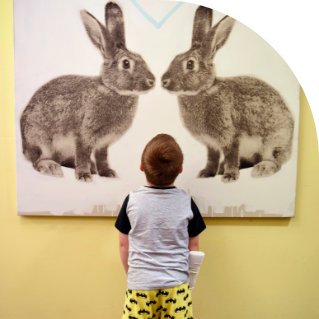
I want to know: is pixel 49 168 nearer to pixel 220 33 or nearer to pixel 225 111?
pixel 225 111

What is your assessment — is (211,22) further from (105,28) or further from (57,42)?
(57,42)

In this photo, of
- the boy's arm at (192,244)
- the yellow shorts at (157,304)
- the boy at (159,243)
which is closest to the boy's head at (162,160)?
the boy at (159,243)

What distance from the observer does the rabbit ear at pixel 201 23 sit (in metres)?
1.03

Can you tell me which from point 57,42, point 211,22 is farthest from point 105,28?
point 211,22

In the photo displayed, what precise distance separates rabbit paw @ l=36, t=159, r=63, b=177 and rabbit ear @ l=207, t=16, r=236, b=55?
3.21ft

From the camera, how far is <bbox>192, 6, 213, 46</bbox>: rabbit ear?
1025 millimetres

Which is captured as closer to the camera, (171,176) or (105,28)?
(171,176)

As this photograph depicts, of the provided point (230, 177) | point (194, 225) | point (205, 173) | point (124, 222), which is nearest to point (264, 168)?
point (230, 177)

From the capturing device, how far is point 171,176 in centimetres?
77

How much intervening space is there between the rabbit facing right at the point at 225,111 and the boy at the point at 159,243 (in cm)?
36

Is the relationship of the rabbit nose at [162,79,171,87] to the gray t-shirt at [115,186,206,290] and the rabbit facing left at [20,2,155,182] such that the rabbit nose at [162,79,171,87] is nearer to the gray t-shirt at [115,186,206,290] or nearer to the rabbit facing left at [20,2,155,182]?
the rabbit facing left at [20,2,155,182]

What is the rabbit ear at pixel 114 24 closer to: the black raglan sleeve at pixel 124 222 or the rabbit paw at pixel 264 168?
the black raglan sleeve at pixel 124 222

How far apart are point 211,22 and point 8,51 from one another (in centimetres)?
105

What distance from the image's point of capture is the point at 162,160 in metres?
0.74
